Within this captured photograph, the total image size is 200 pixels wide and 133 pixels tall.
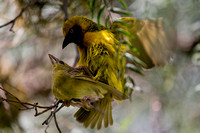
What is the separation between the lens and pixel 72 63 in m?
4.03

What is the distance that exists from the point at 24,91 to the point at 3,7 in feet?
3.69

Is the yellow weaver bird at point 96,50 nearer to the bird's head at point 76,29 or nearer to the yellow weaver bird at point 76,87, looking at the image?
the bird's head at point 76,29

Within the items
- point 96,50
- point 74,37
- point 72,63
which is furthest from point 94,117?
point 72,63

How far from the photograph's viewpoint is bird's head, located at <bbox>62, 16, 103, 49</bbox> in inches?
111

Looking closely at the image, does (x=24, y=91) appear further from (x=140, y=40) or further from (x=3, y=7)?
(x=140, y=40)

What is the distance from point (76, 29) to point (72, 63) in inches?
48.1

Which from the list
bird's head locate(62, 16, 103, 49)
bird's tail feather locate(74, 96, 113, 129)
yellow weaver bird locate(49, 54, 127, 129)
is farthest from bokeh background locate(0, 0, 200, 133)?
yellow weaver bird locate(49, 54, 127, 129)

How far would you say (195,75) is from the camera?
13.0 ft

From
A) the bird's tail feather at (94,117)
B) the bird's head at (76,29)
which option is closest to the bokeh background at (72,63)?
the bird's head at (76,29)

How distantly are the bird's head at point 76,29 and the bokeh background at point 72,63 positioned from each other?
2.74 ft

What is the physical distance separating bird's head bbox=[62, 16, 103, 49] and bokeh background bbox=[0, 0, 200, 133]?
32.8 inches

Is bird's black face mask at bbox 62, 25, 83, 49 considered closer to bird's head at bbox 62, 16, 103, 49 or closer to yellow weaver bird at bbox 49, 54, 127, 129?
bird's head at bbox 62, 16, 103, 49

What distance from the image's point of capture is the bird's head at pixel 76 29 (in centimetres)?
282

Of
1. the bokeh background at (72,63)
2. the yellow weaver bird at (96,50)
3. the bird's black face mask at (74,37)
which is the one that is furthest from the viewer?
the bokeh background at (72,63)
